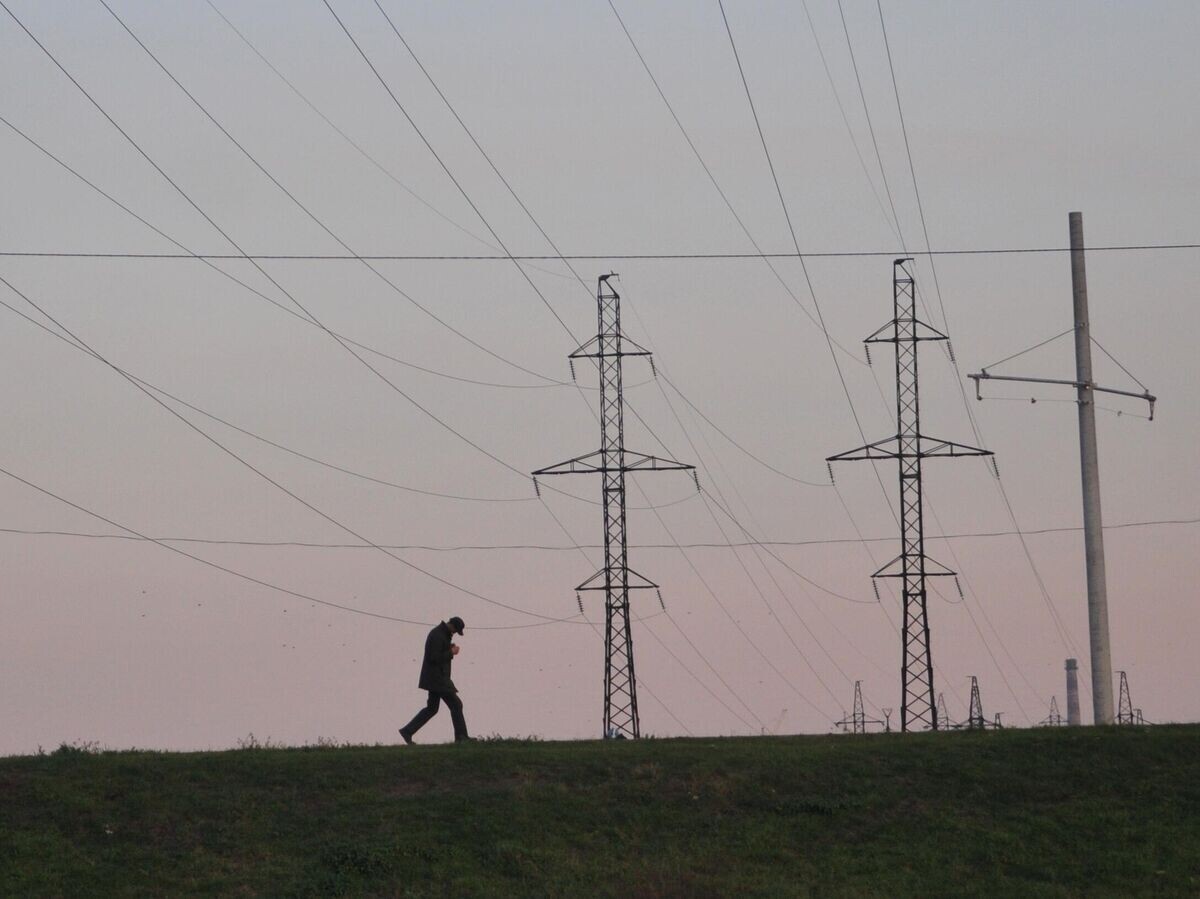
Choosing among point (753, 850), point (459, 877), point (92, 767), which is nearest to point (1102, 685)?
point (753, 850)

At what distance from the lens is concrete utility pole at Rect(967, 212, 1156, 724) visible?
112 ft

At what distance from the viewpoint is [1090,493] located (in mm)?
35375

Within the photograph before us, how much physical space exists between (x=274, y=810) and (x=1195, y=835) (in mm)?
11951

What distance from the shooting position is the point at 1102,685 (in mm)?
33906

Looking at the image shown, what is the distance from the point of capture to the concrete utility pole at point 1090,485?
34.1 m

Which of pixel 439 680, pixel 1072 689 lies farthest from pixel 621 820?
pixel 1072 689

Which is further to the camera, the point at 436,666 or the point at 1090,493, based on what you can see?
the point at 1090,493

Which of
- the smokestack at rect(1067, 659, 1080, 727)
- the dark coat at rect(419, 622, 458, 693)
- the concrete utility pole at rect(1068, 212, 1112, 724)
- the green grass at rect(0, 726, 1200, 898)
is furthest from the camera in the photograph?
the smokestack at rect(1067, 659, 1080, 727)

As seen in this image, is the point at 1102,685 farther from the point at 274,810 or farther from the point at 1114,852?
the point at 274,810

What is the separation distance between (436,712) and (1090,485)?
13.6 m

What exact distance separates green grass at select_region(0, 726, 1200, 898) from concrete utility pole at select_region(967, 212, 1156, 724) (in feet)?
21.6

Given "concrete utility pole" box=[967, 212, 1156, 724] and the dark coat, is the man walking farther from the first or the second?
"concrete utility pole" box=[967, 212, 1156, 724]

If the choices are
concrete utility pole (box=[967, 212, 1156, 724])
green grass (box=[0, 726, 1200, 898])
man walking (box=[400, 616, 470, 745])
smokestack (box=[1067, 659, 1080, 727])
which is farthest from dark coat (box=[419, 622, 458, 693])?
smokestack (box=[1067, 659, 1080, 727])

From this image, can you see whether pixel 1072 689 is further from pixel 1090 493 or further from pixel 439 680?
pixel 439 680
